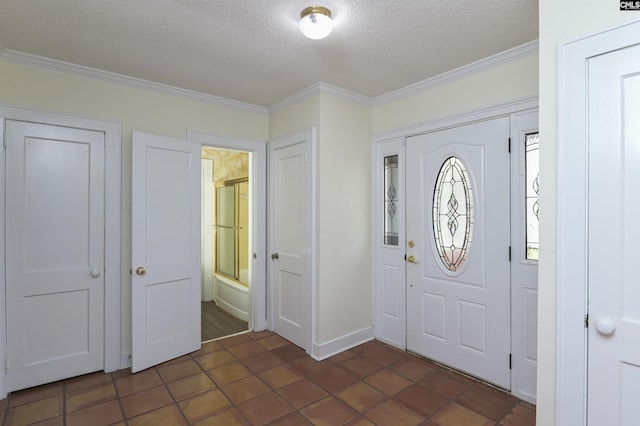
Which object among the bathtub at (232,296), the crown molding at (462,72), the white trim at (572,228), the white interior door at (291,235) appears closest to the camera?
the white trim at (572,228)

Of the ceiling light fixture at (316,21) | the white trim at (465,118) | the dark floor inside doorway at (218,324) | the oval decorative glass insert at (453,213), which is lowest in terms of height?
the dark floor inside doorway at (218,324)

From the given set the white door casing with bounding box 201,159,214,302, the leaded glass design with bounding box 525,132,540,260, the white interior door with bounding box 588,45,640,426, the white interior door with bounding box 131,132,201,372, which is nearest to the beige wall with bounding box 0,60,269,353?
the white interior door with bounding box 131,132,201,372

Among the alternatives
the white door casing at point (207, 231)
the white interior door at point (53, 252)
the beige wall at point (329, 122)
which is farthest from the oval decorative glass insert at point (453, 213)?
the white door casing at point (207, 231)

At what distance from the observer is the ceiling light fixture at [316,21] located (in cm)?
189

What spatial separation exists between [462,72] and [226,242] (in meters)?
3.77

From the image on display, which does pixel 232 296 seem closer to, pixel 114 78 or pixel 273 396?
pixel 273 396

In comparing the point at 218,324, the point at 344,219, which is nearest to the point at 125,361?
the point at 218,324

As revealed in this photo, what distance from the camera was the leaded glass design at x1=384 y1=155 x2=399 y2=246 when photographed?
11.0ft

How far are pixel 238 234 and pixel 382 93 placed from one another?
268cm

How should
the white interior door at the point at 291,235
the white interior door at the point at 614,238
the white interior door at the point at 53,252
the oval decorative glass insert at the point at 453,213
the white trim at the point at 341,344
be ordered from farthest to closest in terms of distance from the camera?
the white interior door at the point at 291,235, the white trim at the point at 341,344, the oval decorative glass insert at the point at 453,213, the white interior door at the point at 53,252, the white interior door at the point at 614,238

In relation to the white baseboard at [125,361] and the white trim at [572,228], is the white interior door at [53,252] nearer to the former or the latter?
the white baseboard at [125,361]

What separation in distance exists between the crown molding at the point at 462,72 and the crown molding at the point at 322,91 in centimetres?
17

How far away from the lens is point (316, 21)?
6.25 feet

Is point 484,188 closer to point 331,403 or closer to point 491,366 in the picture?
point 491,366
